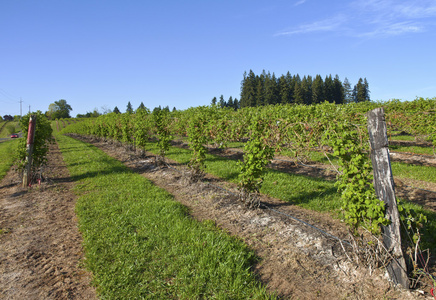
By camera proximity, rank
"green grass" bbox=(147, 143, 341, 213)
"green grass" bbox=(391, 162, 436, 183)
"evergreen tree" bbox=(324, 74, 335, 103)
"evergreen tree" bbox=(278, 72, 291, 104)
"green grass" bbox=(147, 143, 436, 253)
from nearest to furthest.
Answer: "green grass" bbox=(147, 143, 436, 253) → "green grass" bbox=(147, 143, 341, 213) → "green grass" bbox=(391, 162, 436, 183) → "evergreen tree" bbox=(278, 72, 291, 104) → "evergreen tree" bbox=(324, 74, 335, 103)

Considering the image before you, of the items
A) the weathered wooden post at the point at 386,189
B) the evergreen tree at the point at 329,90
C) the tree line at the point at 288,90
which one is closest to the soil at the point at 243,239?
the weathered wooden post at the point at 386,189

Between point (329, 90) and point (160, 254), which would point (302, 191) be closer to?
point (160, 254)

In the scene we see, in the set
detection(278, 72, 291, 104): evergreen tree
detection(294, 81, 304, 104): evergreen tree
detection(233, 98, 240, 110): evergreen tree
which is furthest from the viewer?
detection(233, 98, 240, 110): evergreen tree

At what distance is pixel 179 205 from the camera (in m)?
5.14

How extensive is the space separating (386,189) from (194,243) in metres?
2.42

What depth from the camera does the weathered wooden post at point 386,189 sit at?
2650 millimetres

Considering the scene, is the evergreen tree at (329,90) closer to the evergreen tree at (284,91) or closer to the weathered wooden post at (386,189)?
the evergreen tree at (284,91)

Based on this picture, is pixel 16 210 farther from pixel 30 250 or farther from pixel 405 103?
pixel 405 103

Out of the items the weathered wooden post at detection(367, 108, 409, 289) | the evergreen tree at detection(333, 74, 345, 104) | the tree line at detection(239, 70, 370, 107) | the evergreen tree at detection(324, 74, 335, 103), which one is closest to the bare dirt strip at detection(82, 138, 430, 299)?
the weathered wooden post at detection(367, 108, 409, 289)

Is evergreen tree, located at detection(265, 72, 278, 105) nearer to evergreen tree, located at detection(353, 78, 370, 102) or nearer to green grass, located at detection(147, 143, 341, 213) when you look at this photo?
evergreen tree, located at detection(353, 78, 370, 102)

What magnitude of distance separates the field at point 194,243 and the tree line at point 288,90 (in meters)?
55.6

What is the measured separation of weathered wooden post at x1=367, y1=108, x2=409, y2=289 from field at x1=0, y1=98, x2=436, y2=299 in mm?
191

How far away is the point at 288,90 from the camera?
61.2 metres

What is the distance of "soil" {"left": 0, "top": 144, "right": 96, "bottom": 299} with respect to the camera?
9.00 feet
